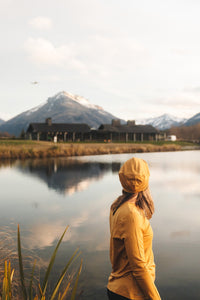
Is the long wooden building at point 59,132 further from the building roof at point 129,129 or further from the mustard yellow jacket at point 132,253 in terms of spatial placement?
the mustard yellow jacket at point 132,253

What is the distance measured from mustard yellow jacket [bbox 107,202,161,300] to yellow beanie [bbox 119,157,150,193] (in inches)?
6.2

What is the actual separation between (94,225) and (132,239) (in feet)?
23.6

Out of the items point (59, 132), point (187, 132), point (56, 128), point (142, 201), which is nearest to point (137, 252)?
point (142, 201)

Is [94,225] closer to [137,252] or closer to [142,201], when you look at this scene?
[142,201]

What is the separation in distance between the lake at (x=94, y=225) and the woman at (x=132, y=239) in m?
2.64

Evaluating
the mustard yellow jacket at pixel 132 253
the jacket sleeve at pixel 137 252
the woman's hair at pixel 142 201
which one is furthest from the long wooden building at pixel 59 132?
the jacket sleeve at pixel 137 252

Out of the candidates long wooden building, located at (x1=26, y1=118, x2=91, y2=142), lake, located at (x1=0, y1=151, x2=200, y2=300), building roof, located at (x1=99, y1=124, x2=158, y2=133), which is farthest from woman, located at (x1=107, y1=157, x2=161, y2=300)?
building roof, located at (x1=99, y1=124, x2=158, y2=133)

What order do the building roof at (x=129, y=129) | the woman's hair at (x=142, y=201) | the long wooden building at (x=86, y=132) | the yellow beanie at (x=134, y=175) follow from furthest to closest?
the building roof at (x=129, y=129)
the long wooden building at (x=86, y=132)
the woman's hair at (x=142, y=201)
the yellow beanie at (x=134, y=175)

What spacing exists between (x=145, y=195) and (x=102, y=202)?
1060 cm

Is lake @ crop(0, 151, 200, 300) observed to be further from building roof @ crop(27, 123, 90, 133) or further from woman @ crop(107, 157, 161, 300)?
building roof @ crop(27, 123, 90, 133)

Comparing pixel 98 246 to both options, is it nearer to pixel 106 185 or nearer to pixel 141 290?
pixel 141 290

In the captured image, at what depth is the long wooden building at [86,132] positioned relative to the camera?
70812 mm

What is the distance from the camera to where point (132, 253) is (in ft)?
7.39

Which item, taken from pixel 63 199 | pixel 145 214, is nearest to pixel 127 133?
pixel 63 199
